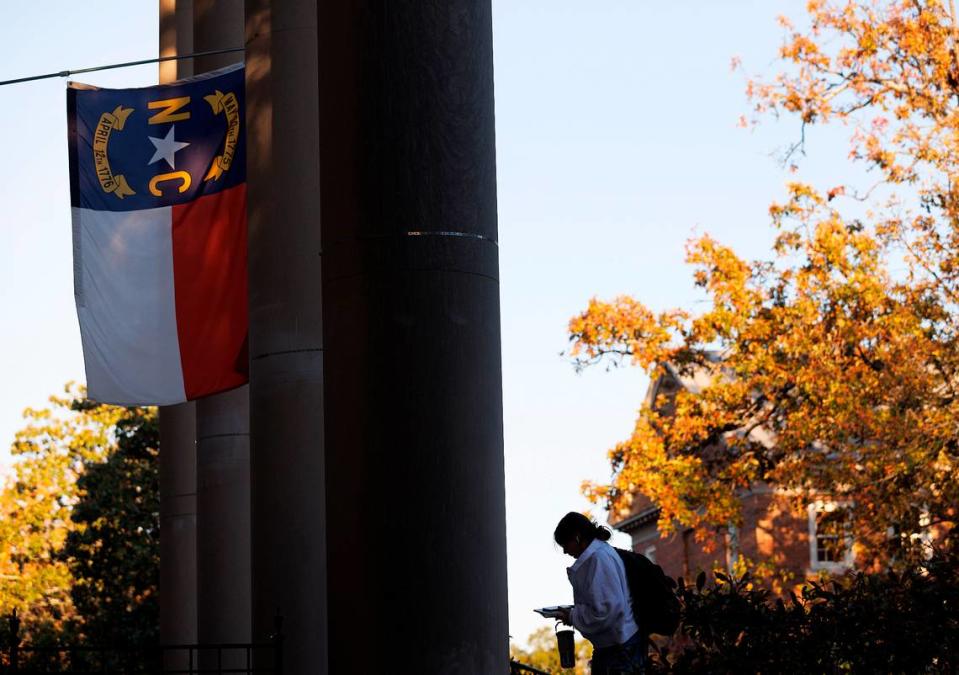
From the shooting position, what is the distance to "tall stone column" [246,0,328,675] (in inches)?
368

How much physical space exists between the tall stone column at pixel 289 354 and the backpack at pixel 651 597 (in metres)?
2.15

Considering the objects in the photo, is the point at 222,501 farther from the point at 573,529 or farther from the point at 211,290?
the point at 573,529

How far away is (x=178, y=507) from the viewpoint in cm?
1939

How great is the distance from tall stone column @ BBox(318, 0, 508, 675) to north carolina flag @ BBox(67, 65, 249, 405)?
5.44m

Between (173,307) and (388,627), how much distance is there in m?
6.55

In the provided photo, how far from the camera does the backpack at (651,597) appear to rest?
26.3ft

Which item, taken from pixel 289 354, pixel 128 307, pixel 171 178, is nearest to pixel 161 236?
pixel 171 178

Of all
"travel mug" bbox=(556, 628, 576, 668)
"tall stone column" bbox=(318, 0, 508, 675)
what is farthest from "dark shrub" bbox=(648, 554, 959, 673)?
"tall stone column" bbox=(318, 0, 508, 675)

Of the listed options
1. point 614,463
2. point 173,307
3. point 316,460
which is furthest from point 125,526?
point 316,460

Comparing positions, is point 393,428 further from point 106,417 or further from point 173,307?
point 106,417

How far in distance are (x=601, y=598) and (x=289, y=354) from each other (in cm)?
285

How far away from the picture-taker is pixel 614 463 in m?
28.4

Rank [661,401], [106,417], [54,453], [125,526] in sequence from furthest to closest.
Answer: [54,453] < [106,417] < [125,526] < [661,401]

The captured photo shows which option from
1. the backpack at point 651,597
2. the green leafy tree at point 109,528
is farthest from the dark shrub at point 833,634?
the green leafy tree at point 109,528
